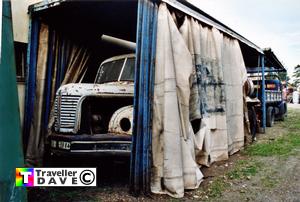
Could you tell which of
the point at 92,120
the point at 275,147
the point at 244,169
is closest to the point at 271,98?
the point at 275,147

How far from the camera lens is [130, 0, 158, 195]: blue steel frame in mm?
4301

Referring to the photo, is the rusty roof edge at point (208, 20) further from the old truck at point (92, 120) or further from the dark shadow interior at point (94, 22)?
the old truck at point (92, 120)

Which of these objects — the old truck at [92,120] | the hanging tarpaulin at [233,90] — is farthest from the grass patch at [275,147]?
the old truck at [92,120]

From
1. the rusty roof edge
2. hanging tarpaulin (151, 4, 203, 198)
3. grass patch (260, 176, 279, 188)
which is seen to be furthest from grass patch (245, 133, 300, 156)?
hanging tarpaulin (151, 4, 203, 198)

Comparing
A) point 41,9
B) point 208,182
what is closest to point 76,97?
point 41,9

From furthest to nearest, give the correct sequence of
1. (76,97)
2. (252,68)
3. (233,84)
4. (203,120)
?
(252,68), (233,84), (203,120), (76,97)

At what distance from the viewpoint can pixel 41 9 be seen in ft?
18.9

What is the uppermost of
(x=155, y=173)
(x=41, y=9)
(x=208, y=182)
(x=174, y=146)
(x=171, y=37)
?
(x=41, y=9)

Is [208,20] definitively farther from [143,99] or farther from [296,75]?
[296,75]

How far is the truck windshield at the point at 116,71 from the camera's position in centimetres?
576

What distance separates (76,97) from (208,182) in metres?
2.76

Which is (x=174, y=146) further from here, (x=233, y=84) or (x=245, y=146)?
(x=245, y=146)

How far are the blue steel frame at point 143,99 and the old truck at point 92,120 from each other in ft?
0.79

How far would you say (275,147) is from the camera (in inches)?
303
